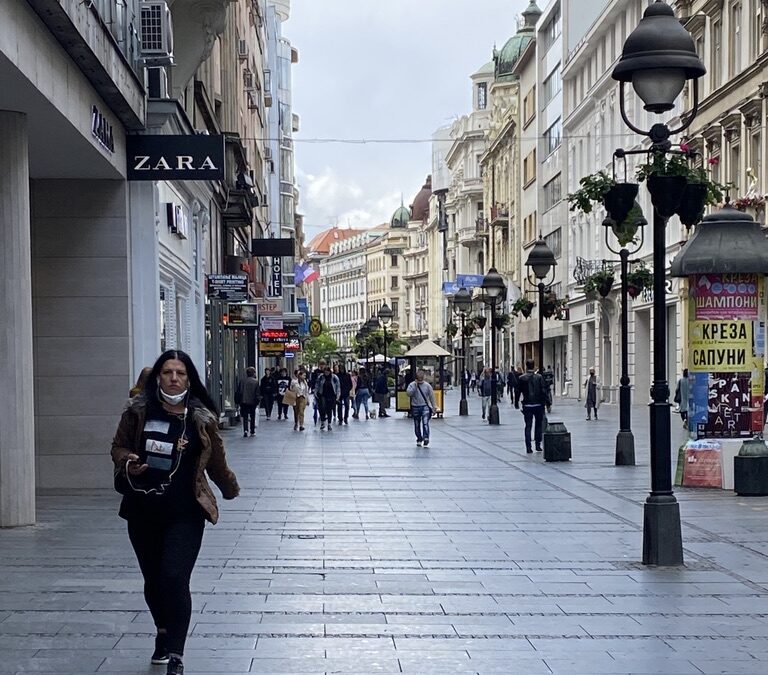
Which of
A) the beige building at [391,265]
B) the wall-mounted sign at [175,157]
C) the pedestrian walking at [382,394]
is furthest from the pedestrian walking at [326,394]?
the beige building at [391,265]

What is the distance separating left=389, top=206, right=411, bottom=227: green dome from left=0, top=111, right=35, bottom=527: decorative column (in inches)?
6903

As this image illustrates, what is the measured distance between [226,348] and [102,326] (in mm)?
22179

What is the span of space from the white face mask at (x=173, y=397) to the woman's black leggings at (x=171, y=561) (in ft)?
2.00

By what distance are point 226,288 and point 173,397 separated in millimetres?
25169

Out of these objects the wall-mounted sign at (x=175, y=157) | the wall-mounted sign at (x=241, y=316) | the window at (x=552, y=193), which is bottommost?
the wall-mounted sign at (x=241, y=316)

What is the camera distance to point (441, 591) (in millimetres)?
10203

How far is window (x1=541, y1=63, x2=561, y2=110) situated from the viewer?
7344 cm

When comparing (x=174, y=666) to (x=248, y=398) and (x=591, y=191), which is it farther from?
(x=248, y=398)

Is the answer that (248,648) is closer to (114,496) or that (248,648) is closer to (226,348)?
(114,496)

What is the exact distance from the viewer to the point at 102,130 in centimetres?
1591

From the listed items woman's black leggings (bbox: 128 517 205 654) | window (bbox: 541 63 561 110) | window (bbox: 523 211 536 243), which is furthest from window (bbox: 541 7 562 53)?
woman's black leggings (bbox: 128 517 205 654)

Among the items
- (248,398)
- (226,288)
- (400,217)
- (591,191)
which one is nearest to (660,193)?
(591,191)

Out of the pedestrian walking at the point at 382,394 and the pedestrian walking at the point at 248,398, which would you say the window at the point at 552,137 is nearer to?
the pedestrian walking at the point at 382,394

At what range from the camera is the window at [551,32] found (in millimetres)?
73950
